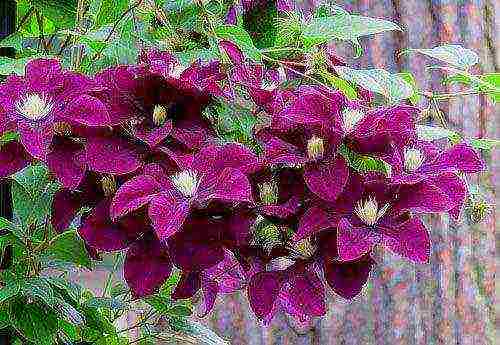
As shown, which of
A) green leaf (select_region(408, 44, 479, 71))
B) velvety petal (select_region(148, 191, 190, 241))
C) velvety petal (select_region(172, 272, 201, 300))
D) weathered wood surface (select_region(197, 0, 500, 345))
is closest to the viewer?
velvety petal (select_region(148, 191, 190, 241))

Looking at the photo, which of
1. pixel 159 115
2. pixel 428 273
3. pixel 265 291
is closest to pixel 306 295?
pixel 265 291

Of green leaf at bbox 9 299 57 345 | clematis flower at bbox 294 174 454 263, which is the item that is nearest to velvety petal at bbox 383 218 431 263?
clematis flower at bbox 294 174 454 263

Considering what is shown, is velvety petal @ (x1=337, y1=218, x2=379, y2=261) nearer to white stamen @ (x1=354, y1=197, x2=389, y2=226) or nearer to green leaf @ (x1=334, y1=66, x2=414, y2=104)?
white stamen @ (x1=354, y1=197, x2=389, y2=226)

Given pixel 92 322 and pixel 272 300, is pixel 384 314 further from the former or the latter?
pixel 272 300

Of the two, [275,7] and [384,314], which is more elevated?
[275,7]

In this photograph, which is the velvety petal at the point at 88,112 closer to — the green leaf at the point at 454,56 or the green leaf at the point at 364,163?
the green leaf at the point at 364,163

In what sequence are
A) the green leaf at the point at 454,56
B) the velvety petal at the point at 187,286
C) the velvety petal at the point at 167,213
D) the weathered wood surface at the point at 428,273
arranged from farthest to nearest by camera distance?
1. the weathered wood surface at the point at 428,273
2. the green leaf at the point at 454,56
3. the velvety petal at the point at 187,286
4. the velvety petal at the point at 167,213

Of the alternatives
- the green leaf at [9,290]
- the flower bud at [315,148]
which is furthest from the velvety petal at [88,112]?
the green leaf at [9,290]

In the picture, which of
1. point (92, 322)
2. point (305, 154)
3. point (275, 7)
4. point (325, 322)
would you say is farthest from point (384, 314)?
point (305, 154)
